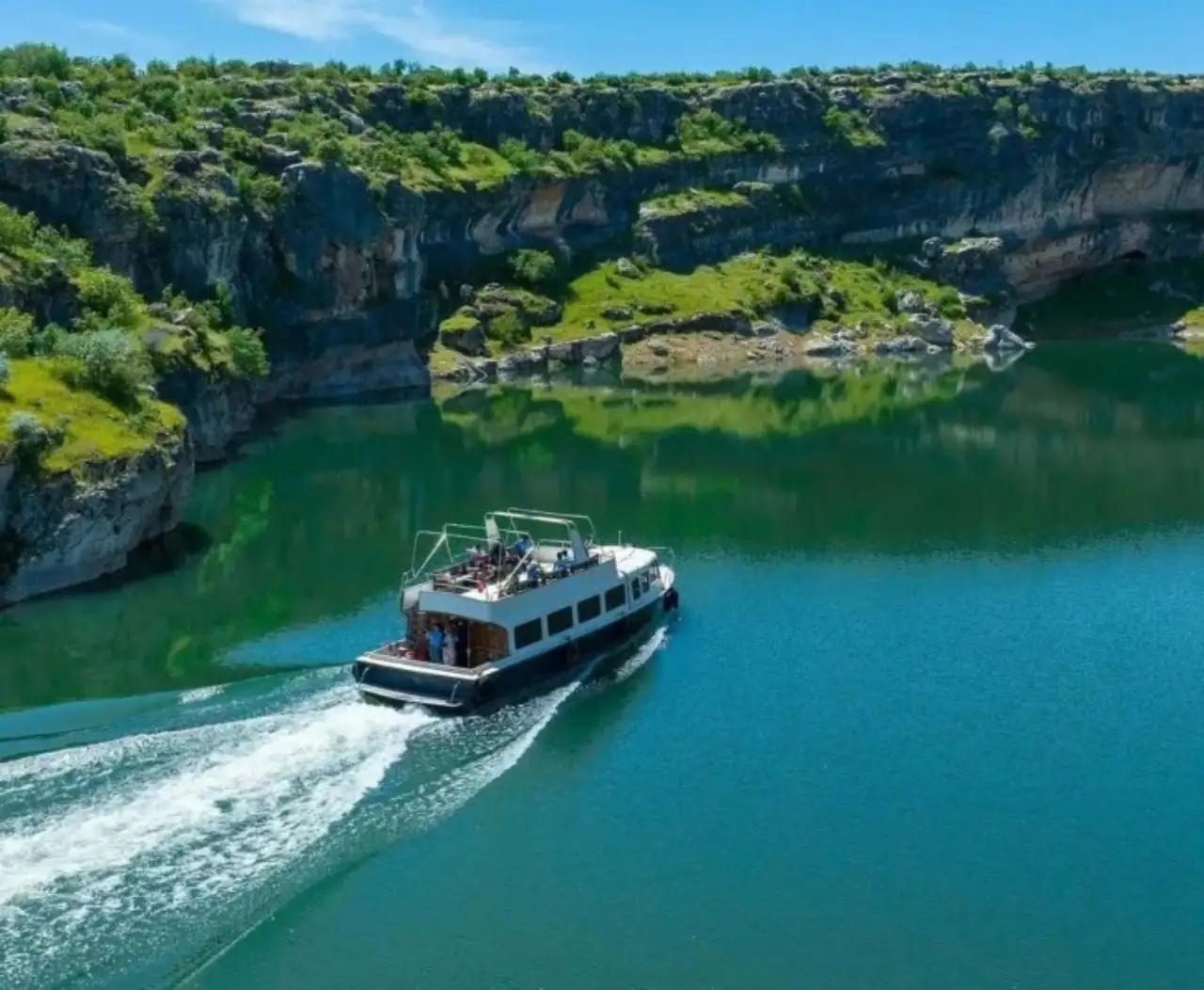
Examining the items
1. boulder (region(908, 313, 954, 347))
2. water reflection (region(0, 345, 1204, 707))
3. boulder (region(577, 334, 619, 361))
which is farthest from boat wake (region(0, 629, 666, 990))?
boulder (region(908, 313, 954, 347))

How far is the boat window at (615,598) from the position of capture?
4722 centimetres

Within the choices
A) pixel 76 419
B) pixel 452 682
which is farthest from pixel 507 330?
pixel 452 682

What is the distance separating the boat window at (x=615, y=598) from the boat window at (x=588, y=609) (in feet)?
1.69

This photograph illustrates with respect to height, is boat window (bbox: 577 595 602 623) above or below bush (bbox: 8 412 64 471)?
below

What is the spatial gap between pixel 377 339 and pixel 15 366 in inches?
2128

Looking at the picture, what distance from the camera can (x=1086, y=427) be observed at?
326 ft

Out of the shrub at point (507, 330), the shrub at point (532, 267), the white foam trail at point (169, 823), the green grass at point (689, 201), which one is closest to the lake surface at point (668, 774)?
the white foam trail at point (169, 823)

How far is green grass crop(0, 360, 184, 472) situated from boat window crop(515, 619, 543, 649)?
18519mm

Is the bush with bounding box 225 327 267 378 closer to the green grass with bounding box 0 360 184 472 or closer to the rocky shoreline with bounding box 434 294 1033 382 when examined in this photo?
the green grass with bounding box 0 360 184 472

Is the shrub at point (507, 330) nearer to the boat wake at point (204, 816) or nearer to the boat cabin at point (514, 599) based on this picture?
the boat cabin at point (514, 599)

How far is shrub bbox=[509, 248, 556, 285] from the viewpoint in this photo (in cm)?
13500

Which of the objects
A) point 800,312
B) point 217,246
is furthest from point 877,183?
point 217,246

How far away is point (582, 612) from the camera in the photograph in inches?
1810

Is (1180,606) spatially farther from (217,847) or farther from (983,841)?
Answer: (217,847)
